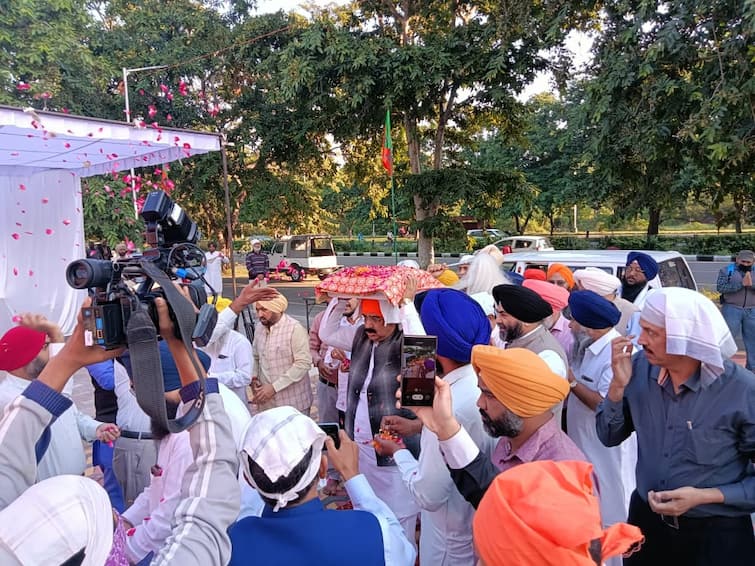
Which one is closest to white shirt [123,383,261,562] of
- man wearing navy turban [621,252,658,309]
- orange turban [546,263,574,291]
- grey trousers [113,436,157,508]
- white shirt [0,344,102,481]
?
white shirt [0,344,102,481]

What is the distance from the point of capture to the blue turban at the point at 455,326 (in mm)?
2391

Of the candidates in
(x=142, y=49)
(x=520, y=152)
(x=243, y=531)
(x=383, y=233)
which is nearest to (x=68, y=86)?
(x=142, y=49)

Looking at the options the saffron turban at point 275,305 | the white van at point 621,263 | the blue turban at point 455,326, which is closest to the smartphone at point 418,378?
the blue turban at point 455,326

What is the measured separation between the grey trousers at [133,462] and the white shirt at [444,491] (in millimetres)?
1549

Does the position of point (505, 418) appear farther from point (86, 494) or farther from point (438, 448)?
point (86, 494)

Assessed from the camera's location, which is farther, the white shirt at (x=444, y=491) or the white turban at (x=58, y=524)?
the white shirt at (x=444, y=491)

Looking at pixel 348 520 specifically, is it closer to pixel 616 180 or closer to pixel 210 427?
pixel 210 427

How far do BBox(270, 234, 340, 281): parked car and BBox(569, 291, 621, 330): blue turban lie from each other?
18598mm

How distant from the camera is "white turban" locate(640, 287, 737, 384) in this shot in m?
2.04

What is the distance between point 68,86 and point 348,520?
52.0ft

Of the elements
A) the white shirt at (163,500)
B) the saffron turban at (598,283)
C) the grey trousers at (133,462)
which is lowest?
the grey trousers at (133,462)

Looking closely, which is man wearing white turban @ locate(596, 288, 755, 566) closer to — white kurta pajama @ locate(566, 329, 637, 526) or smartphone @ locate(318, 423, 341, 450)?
white kurta pajama @ locate(566, 329, 637, 526)

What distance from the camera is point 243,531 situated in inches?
64.2

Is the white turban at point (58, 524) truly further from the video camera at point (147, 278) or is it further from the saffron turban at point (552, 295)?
the saffron turban at point (552, 295)
